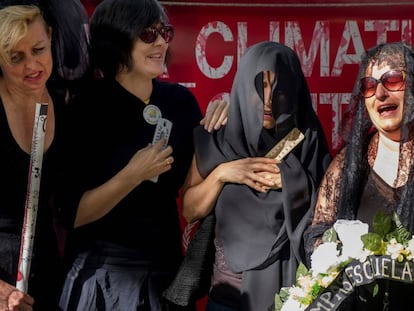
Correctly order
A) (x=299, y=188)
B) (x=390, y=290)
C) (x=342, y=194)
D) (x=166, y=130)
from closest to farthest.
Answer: (x=390, y=290)
(x=342, y=194)
(x=299, y=188)
(x=166, y=130)

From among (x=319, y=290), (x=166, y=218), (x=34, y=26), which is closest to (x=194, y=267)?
(x=166, y=218)

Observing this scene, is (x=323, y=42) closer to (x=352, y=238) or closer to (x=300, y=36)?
(x=300, y=36)

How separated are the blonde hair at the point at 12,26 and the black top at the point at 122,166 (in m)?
0.42

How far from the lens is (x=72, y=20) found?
4082 millimetres

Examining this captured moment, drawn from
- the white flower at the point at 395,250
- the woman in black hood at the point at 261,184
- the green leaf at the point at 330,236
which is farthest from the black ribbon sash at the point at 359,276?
the woman in black hood at the point at 261,184

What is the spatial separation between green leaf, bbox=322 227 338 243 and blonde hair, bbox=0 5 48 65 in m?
1.44

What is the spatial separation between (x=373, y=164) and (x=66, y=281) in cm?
141

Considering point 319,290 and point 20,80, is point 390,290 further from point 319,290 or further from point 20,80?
point 20,80

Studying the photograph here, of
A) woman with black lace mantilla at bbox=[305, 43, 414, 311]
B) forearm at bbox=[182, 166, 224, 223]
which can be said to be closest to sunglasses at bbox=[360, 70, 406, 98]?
woman with black lace mantilla at bbox=[305, 43, 414, 311]

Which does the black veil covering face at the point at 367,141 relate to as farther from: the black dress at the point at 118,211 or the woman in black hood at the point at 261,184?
the black dress at the point at 118,211

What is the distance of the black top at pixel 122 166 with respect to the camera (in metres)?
3.97

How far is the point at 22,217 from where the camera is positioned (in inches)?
152

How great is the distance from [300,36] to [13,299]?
1.94m

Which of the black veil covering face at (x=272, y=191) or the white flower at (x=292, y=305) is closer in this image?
the white flower at (x=292, y=305)
